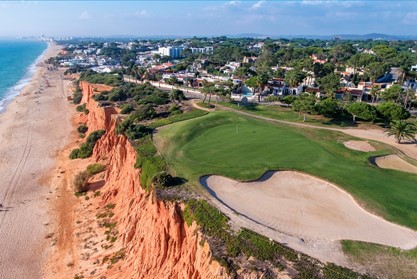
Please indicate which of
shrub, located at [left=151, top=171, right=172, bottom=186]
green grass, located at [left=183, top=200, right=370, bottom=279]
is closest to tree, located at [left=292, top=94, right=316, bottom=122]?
shrub, located at [left=151, top=171, right=172, bottom=186]

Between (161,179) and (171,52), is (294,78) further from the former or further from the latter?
(171,52)

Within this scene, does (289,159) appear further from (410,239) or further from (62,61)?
(62,61)

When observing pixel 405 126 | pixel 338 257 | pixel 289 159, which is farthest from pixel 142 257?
pixel 405 126

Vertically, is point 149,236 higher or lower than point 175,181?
lower

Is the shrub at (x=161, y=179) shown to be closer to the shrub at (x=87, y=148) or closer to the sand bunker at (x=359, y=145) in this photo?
the sand bunker at (x=359, y=145)

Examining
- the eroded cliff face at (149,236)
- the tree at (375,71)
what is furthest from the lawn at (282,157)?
the tree at (375,71)

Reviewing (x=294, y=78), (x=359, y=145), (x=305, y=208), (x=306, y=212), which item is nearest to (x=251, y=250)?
(x=306, y=212)

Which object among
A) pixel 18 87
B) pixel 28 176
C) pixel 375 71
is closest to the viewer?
pixel 28 176

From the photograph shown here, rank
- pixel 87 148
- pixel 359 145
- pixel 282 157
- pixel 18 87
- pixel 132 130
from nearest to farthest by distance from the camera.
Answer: pixel 282 157 → pixel 132 130 → pixel 359 145 → pixel 87 148 → pixel 18 87
